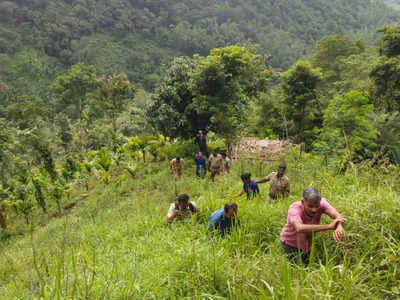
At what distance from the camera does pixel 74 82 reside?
104 ft

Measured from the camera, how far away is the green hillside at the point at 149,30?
188 ft

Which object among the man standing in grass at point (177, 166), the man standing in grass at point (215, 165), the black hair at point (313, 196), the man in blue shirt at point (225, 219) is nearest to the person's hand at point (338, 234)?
the black hair at point (313, 196)

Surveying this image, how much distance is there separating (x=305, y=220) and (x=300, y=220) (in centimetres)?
22

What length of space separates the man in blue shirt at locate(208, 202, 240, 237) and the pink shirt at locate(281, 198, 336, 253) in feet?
2.13

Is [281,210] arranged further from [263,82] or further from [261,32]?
[261,32]

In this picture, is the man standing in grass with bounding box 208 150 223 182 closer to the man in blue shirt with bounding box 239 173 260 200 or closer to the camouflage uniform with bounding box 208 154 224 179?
the camouflage uniform with bounding box 208 154 224 179

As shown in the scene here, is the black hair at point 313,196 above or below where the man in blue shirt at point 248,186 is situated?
above

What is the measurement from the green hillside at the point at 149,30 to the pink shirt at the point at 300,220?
47.1m

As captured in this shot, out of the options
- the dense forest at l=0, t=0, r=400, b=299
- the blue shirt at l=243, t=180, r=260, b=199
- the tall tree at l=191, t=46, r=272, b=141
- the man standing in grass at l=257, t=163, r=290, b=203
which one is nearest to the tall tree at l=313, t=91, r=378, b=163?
the dense forest at l=0, t=0, r=400, b=299

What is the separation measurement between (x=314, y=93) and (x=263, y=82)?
9.34 ft

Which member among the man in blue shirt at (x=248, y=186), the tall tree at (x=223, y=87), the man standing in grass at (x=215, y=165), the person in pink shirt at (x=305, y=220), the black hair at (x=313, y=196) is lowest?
the man standing in grass at (x=215, y=165)

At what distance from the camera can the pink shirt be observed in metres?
2.62

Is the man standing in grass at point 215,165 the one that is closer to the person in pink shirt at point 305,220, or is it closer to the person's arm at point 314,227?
the person in pink shirt at point 305,220

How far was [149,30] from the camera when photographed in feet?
264
